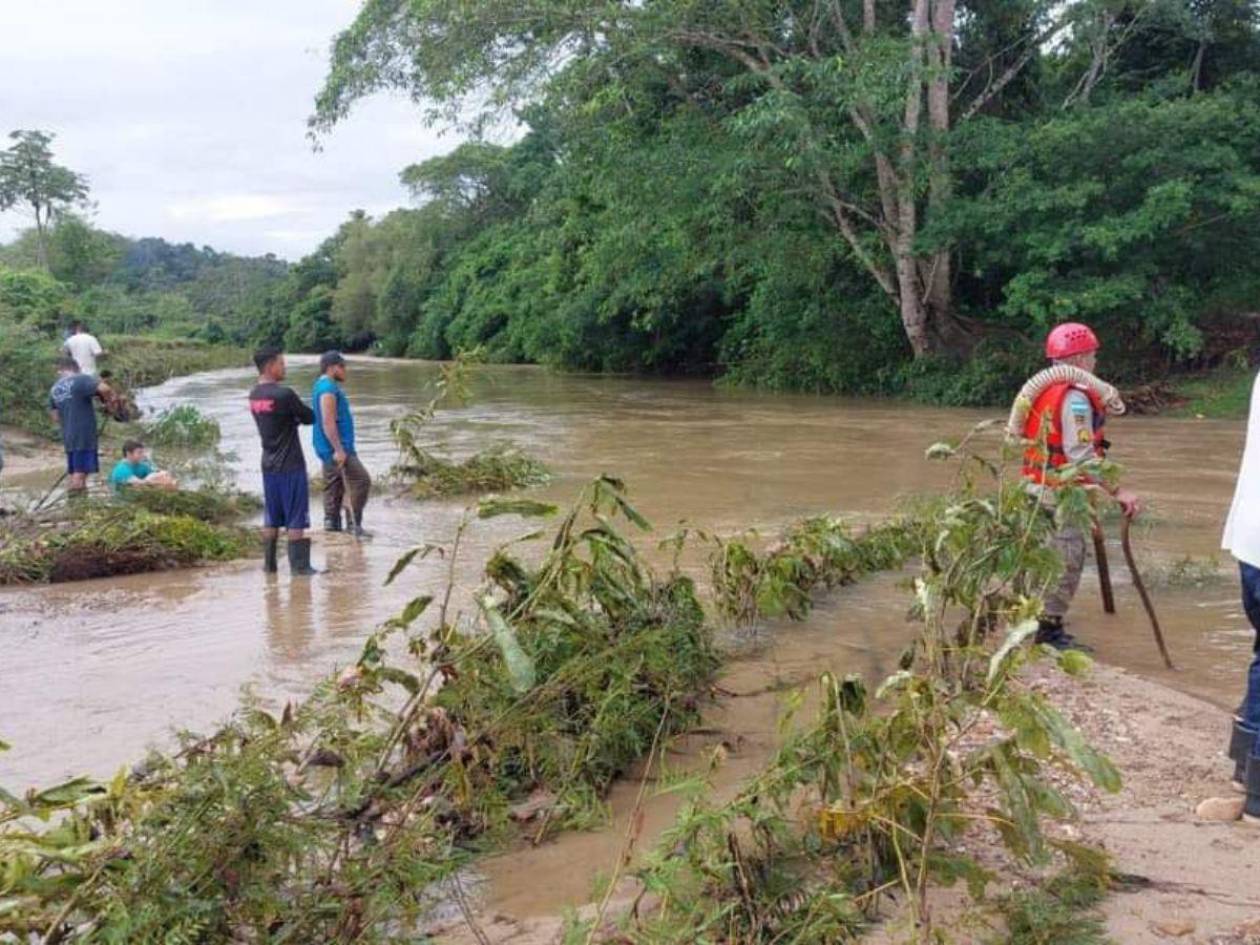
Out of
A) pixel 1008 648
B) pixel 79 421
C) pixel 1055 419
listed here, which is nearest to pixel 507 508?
pixel 1008 648

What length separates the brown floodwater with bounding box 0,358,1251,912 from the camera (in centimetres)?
506

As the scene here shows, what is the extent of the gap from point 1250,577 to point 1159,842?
101 cm

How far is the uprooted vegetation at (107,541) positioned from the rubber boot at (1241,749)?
25.0 ft

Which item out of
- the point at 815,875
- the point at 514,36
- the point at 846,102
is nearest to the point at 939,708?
the point at 815,875

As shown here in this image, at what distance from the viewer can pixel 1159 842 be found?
12.2ft

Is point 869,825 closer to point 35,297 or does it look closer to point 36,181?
point 35,297

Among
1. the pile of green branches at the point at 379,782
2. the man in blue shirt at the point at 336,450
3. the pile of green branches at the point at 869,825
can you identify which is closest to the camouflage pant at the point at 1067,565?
the pile of green branches at the point at 379,782

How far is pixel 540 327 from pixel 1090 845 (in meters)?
39.6

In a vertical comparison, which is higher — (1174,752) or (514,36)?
(514,36)

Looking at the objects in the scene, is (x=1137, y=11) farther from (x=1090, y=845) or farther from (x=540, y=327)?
(x=540, y=327)

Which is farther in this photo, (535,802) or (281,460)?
(281,460)

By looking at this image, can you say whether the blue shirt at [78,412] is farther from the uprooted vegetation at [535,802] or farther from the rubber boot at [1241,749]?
the rubber boot at [1241,749]

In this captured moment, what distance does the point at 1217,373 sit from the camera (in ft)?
68.6

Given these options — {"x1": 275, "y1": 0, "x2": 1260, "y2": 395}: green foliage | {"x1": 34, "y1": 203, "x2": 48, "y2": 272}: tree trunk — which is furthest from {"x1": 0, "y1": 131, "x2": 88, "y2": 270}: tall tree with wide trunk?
{"x1": 275, "y1": 0, "x2": 1260, "y2": 395}: green foliage
